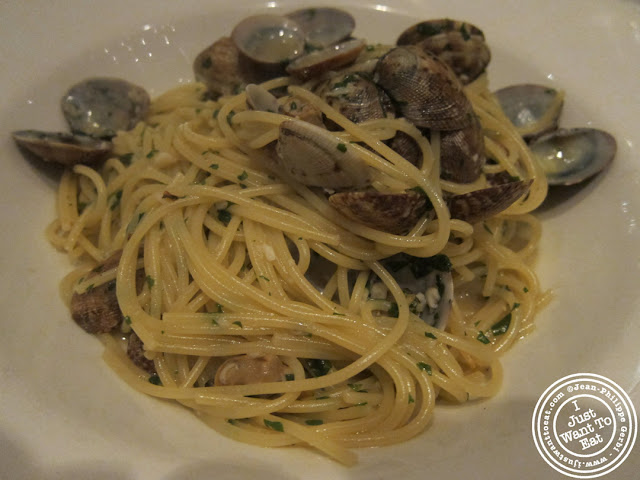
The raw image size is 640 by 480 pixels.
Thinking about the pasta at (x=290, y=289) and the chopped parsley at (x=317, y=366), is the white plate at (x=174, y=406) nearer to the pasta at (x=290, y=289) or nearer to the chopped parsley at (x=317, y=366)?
the pasta at (x=290, y=289)

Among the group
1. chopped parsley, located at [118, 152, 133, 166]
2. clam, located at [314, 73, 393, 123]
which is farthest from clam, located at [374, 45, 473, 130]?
chopped parsley, located at [118, 152, 133, 166]

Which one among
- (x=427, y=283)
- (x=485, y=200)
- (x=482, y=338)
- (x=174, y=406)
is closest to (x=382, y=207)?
(x=485, y=200)

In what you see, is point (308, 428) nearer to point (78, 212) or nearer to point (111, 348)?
point (111, 348)

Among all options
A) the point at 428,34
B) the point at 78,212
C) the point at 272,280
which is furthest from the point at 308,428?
the point at 428,34

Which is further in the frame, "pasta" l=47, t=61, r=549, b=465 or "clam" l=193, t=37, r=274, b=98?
"clam" l=193, t=37, r=274, b=98

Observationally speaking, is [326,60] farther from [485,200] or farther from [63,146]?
[63,146]

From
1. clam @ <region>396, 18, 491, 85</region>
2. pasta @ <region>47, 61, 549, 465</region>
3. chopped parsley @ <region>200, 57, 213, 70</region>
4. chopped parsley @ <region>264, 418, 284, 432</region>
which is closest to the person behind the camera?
chopped parsley @ <region>264, 418, 284, 432</region>

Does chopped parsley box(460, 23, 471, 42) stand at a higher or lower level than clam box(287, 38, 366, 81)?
lower

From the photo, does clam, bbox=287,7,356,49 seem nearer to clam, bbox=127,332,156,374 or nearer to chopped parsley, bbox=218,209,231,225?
chopped parsley, bbox=218,209,231,225
